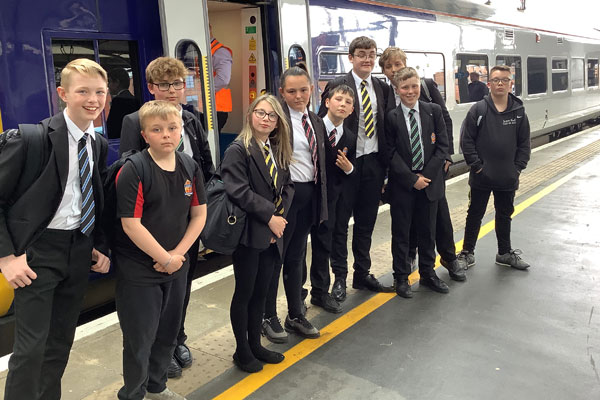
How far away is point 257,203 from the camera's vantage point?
3021 mm

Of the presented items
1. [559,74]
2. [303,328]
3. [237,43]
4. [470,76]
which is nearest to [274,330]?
[303,328]

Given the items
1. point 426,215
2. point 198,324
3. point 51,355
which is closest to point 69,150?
point 51,355

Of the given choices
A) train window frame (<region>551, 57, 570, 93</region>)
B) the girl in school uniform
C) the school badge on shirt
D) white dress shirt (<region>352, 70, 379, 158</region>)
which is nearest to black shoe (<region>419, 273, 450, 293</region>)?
white dress shirt (<region>352, 70, 379, 158</region>)

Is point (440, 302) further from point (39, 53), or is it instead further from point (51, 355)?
point (39, 53)

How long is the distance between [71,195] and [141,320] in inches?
26.1

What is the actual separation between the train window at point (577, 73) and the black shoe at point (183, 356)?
15.1 m

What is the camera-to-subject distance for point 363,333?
12.3ft

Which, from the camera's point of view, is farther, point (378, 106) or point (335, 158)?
point (378, 106)

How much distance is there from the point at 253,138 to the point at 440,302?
2.12 meters

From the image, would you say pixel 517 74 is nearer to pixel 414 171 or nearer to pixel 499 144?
pixel 499 144

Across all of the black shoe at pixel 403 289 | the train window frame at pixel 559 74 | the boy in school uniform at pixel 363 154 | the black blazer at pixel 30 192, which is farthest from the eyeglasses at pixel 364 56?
the train window frame at pixel 559 74

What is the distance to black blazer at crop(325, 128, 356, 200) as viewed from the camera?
151 inches

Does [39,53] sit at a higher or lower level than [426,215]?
higher

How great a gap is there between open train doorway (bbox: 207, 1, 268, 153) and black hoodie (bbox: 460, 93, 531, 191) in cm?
222
